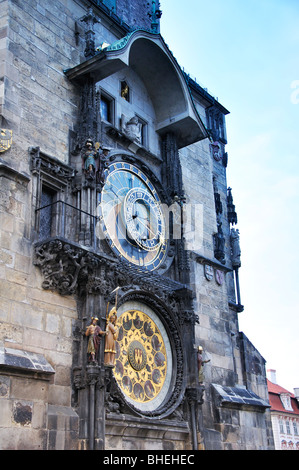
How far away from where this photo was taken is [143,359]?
12.6m

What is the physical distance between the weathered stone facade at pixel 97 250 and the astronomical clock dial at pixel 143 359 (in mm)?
89

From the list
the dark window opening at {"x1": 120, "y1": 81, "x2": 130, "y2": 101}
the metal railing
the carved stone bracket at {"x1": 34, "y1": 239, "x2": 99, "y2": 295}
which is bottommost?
the carved stone bracket at {"x1": 34, "y1": 239, "x2": 99, "y2": 295}

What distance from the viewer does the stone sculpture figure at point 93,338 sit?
10.9 meters

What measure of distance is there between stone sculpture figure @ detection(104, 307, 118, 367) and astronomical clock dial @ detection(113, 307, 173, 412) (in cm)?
71

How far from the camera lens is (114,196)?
13328 millimetres

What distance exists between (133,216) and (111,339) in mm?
3375

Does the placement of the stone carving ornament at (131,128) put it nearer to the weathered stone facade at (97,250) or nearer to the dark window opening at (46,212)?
the weathered stone facade at (97,250)

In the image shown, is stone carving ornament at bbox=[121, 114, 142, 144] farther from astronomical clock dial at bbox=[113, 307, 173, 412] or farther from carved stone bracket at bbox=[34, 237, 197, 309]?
astronomical clock dial at bbox=[113, 307, 173, 412]

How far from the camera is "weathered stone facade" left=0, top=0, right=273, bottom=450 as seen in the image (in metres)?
10.4

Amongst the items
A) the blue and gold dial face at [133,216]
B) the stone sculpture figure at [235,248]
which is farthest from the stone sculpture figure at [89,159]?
the stone sculpture figure at [235,248]

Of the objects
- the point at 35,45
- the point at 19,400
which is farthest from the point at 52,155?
the point at 19,400

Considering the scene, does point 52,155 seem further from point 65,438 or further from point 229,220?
point 229,220

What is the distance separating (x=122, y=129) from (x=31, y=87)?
9.65 ft

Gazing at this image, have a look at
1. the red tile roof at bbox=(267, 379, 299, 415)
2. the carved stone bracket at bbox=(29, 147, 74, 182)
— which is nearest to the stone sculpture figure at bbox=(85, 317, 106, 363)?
the carved stone bracket at bbox=(29, 147, 74, 182)
